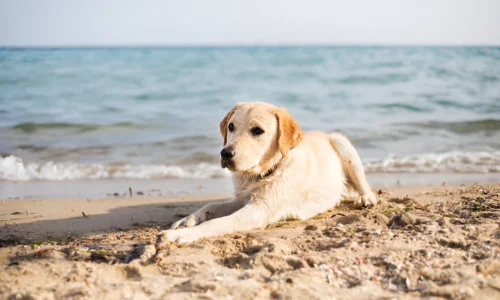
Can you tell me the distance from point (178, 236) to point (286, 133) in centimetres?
Answer: 144

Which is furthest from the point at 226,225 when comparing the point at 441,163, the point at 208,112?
the point at 208,112

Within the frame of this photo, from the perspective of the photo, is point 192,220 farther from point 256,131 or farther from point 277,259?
point 277,259

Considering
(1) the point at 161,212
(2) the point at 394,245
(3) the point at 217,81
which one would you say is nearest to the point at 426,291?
(2) the point at 394,245

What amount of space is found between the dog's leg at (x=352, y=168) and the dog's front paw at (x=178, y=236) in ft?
7.75

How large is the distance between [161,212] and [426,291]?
11.9ft

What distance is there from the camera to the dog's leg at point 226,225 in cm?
432

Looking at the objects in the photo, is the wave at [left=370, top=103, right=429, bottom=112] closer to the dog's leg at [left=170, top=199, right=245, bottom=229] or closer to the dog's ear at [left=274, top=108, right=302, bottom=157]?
the dog's ear at [left=274, top=108, right=302, bottom=157]

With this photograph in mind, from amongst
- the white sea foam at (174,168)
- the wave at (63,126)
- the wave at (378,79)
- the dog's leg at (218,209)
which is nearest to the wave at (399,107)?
the wave at (378,79)

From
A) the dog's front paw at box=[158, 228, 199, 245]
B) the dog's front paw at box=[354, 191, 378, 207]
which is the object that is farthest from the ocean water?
the dog's front paw at box=[158, 228, 199, 245]

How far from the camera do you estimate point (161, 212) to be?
608 cm

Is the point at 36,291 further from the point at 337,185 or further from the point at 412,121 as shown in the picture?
the point at 412,121

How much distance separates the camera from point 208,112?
15.2 metres

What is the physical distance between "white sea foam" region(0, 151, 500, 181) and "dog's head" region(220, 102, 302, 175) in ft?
12.1

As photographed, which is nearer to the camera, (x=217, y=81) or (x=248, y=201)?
(x=248, y=201)
